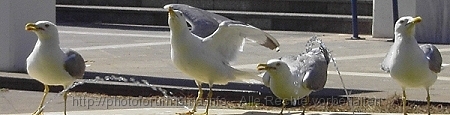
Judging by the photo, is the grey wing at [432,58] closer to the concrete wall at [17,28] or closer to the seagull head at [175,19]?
the seagull head at [175,19]

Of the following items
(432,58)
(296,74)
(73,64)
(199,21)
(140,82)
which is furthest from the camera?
(140,82)

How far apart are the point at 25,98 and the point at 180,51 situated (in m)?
3.18

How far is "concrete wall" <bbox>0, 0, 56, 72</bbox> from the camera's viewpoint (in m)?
12.0

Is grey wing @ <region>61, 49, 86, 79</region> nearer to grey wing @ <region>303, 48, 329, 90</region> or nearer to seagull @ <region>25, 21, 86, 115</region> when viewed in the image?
seagull @ <region>25, 21, 86, 115</region>

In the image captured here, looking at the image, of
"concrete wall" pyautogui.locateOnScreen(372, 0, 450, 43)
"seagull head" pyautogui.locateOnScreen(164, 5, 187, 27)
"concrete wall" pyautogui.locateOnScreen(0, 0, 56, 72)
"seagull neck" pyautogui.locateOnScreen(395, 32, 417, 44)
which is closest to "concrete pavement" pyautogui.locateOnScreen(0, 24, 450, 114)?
"concrete wall" pyautogui.locateOnScreen(0, 0, 56, 72)

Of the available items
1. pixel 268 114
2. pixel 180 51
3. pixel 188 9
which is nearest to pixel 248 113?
pixel 268 114

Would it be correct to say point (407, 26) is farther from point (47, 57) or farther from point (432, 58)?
point (47, 57)

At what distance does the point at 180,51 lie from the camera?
26.4 feet

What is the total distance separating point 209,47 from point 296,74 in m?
0.92

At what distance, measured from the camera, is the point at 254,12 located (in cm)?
2131

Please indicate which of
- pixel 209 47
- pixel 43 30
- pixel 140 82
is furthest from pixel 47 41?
pixel 140 82

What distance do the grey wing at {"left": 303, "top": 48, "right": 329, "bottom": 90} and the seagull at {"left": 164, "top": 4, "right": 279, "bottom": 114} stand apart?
24.7 inches

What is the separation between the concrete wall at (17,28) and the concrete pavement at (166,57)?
328 mm

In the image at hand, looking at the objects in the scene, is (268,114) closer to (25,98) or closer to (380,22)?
(25,98)
